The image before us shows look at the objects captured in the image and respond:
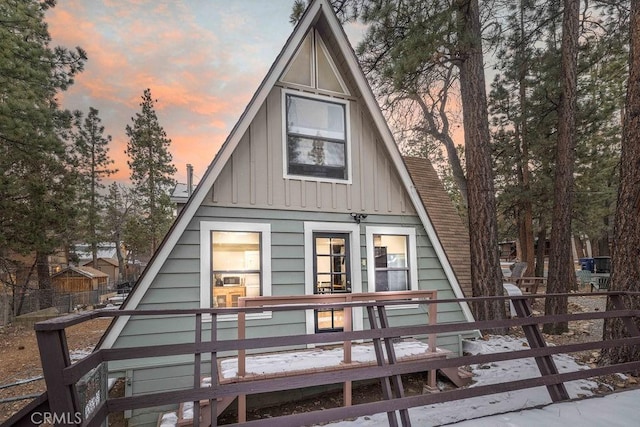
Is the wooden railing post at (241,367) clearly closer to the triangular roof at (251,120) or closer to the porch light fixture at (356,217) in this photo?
the triangular roof at (251,120)

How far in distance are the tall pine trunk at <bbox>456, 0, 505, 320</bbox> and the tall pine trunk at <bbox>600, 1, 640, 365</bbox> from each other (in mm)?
2279

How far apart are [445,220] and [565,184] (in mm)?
2885

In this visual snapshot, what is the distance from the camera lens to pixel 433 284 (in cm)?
597

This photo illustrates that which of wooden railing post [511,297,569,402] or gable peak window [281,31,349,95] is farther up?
gable peak window [281,31,349,95]

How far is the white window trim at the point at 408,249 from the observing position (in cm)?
559

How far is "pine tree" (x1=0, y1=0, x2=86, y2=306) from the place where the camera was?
350 inches

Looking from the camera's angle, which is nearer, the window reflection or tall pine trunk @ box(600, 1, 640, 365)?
tall pine trunk @ box(600, 1, 640, 365)

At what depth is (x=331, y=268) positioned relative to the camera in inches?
215

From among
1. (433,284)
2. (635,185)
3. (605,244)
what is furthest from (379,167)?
(605,244)

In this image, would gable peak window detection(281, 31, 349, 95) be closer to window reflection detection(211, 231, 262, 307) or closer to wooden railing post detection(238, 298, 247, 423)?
window reflection detection(211, 231, 262, 307)

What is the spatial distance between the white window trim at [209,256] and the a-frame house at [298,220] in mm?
15

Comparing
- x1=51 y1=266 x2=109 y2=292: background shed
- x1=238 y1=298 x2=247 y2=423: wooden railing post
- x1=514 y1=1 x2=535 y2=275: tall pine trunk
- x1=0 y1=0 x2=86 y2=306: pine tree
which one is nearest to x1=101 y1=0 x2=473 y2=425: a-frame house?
x1=238 y1=298 x2=247 y2=423: wooden railing post

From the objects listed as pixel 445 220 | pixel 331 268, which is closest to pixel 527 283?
pixel 445 220

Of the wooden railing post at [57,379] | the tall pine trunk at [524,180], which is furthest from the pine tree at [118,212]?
the wooden railing post at [57,379]
